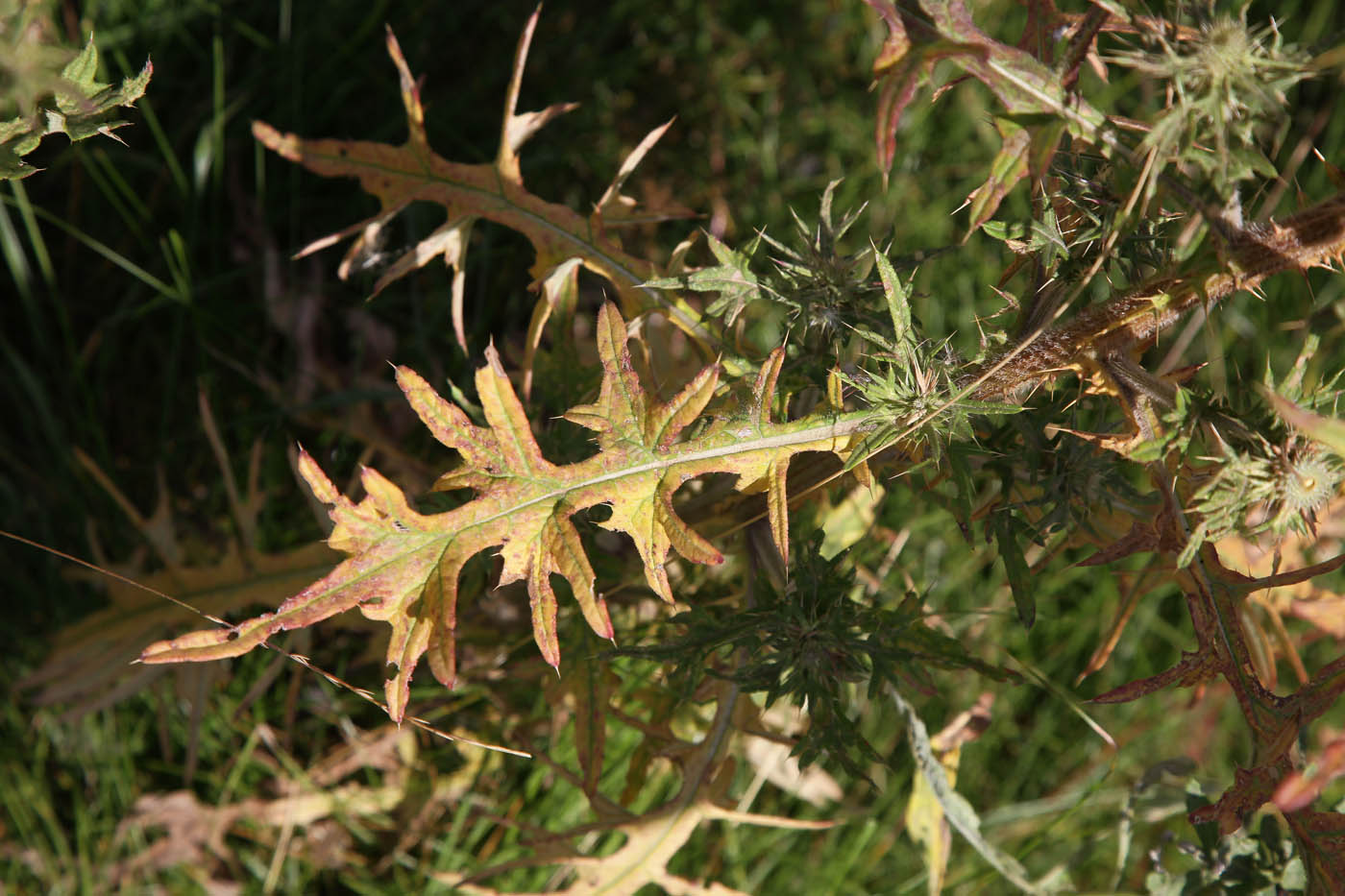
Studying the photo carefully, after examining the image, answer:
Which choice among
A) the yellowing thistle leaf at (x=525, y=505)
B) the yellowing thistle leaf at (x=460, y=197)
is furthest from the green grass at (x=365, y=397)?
the yellowing thistle leaf at (x=525, y=505)

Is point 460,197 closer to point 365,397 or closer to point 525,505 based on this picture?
point 365,397

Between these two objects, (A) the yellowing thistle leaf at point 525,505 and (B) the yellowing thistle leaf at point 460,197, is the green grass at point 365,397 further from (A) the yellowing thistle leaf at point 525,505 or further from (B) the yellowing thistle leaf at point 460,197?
(A) the yellowing thistle leaf at point 525,505

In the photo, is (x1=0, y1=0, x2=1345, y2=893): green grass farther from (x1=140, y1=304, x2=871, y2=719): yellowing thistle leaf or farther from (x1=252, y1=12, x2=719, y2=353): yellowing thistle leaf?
(x1=140, y1=304, x2=871, y2=719): yellowing thistle leaf

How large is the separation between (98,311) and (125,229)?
0.19 meters

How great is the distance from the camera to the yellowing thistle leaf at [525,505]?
1.13 metres

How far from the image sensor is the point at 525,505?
1.19 metres

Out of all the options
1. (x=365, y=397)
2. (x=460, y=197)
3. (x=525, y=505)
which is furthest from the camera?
(x=365, y=397)

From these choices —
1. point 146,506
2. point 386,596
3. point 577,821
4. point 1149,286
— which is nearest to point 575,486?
point 386,596

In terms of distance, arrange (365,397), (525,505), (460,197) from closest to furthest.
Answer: (525,505) → (460,197) → (365,397)

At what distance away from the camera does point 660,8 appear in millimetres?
2484

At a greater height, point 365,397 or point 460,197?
point 460,197

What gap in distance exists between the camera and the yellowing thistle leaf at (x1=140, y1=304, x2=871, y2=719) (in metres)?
1.13

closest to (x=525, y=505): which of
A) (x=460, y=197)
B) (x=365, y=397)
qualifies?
(x=460, y=197)

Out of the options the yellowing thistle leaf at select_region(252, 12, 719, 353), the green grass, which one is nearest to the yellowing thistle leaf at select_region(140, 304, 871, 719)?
the yellowing thistle leaf at select_region(252, 12, 719, 353)
